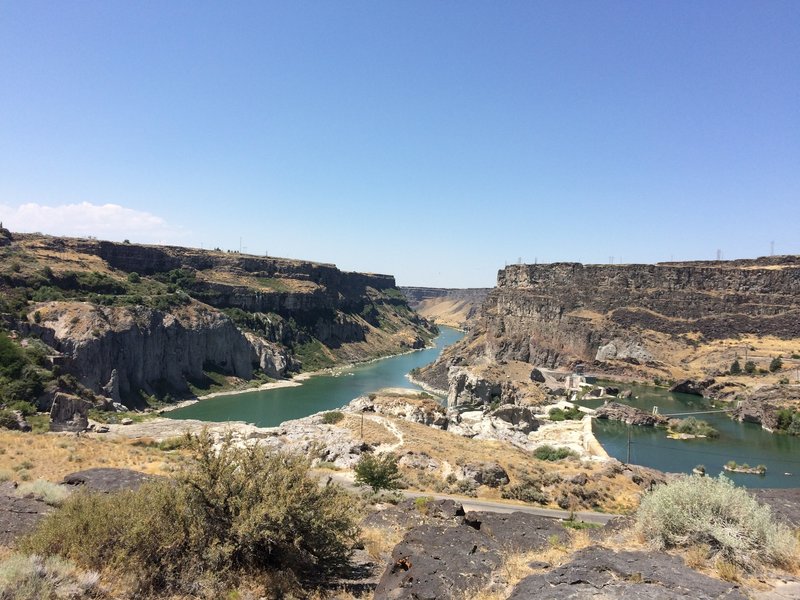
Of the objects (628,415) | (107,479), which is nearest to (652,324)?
(628,415)

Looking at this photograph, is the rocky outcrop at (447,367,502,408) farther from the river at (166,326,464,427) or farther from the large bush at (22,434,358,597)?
the large bush at (22,434,358,597)

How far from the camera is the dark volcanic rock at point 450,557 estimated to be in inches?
345

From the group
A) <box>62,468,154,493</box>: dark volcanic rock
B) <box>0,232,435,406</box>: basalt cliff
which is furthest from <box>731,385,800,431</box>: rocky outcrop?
<box>0,232,435,406</box>: basalt cliff

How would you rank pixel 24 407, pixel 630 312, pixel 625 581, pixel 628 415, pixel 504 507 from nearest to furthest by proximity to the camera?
pixel 625 581
pixel 504 507
pixel 24 407
pixel 628 415
pixel 630 312

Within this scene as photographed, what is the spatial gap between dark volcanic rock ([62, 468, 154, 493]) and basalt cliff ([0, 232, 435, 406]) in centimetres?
6030

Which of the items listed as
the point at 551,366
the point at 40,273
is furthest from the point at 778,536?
the point at 551,366

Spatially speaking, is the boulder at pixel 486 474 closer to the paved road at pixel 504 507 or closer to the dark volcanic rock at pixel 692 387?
the paved road at pixel 504 507

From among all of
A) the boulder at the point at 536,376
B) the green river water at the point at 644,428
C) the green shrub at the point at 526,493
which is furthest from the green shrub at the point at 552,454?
the boulder at the point at 536,376

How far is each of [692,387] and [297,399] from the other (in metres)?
75.6

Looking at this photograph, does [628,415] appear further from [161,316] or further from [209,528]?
[161,316]

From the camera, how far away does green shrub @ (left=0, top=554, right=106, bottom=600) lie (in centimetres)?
685

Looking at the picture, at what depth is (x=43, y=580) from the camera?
283 inches

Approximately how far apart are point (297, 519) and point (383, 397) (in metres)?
49.5

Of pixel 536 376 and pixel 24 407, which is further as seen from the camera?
pixel 536 376
